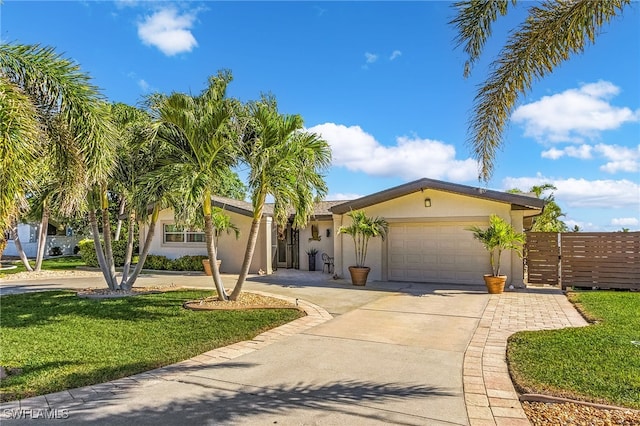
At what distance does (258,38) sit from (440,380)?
10.5 metres

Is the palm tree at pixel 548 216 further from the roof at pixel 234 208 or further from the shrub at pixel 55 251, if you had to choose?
the shrub at pixel 55 251

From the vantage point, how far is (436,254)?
14828 millimetres

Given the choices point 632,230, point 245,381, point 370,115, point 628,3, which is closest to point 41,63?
point 245,381

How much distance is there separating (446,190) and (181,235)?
13266mm

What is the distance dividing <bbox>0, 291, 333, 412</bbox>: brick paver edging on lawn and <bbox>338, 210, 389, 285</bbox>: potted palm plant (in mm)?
5718

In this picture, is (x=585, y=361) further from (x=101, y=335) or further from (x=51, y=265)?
(x=51, y=265)

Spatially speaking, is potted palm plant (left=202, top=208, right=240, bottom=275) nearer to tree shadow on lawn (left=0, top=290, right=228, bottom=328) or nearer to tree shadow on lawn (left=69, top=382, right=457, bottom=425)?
tree shadow on lawn (left=0, top=290, right=228, bottom=328)

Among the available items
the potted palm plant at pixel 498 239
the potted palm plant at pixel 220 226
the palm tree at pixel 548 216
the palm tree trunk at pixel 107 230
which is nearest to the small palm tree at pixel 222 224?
the potted palm plant at pixel 220 226

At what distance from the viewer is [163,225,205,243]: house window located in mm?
19844

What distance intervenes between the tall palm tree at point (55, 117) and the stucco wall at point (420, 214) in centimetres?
1030

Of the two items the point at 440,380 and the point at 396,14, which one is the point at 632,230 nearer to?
the point at 396,14

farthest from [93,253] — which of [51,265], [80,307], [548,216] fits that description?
[548,216]

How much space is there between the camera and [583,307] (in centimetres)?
983

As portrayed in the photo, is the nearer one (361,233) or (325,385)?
(325,385)
